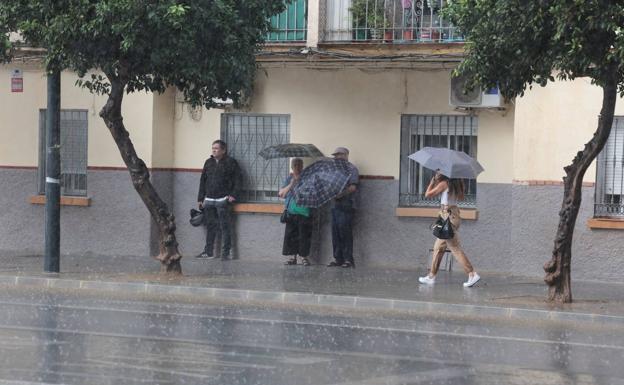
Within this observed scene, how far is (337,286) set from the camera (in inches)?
703

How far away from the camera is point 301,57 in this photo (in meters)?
21.2

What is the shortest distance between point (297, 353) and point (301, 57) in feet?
34.2

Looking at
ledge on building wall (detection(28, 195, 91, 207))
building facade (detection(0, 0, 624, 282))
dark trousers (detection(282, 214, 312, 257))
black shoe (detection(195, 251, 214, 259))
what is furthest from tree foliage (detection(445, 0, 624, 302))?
ledge on building wall (detection(28, 195, 91, 207))

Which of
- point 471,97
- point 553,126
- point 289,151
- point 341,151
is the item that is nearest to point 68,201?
point 289,151

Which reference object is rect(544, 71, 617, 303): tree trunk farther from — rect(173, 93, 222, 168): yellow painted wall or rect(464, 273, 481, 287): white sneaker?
rect(173, 93, 222, 168): yellow painted wall

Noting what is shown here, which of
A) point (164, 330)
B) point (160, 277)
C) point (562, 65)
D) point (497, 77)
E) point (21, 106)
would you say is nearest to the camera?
point (164, 330)

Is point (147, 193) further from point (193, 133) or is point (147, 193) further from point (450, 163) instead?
point (450, 163)

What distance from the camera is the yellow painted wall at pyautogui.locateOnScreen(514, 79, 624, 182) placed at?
19.2 meters

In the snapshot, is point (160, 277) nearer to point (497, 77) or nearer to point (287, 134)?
point (287, 134)

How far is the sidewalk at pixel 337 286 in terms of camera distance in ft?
52.1

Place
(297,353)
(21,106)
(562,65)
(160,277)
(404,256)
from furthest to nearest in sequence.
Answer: (21,106)
(404,256)
(160,277)
(562,65)
(297,353)

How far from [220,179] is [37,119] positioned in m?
4.06

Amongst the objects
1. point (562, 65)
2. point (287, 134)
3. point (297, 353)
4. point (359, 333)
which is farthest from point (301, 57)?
point (297, 353)

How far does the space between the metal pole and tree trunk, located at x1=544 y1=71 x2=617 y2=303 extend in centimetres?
729
